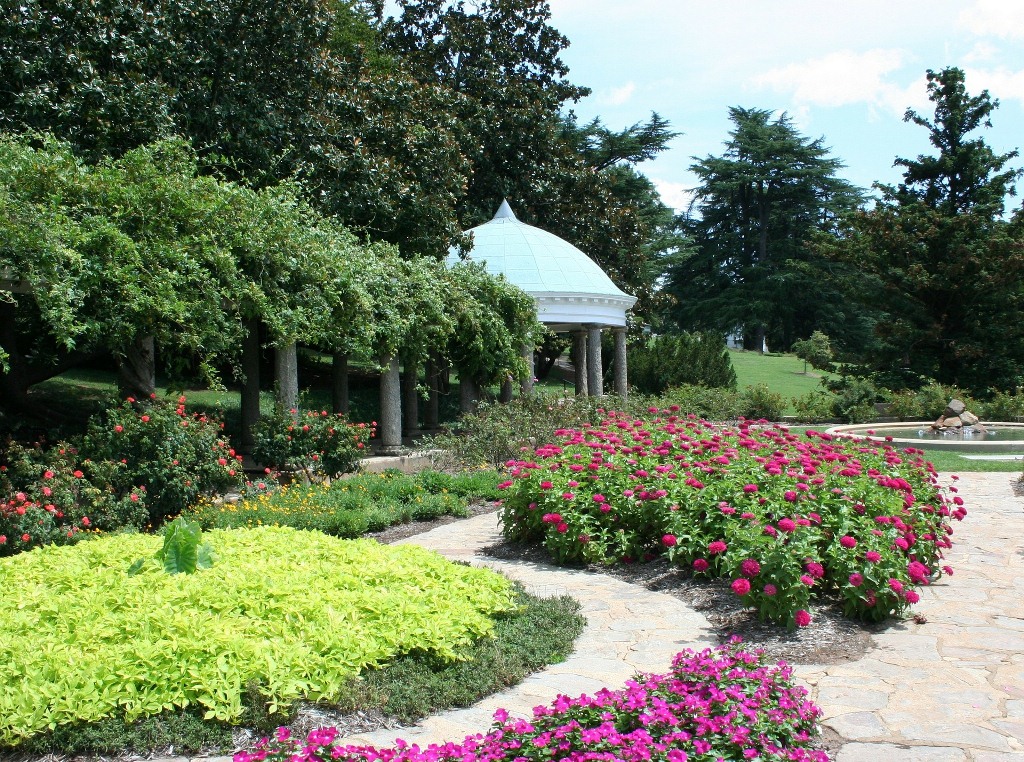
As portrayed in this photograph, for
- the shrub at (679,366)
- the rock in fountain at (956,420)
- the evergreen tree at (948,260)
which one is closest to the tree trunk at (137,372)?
the rock in fountain at (956,420)

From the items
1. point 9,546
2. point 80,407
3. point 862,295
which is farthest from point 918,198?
point 9,546

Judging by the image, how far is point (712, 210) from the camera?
2039 inches

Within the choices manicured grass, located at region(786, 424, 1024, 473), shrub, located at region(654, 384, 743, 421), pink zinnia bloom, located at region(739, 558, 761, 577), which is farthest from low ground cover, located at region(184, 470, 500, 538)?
shrub, located at region(654, 384, 743, 421)

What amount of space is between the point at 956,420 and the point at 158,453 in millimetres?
18675

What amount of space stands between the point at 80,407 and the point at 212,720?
1417 centimetres

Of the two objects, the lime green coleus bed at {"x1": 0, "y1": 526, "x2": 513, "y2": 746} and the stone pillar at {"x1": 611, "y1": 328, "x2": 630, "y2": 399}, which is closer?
the lime green coleus bed at {"x1": 0, "y1": 526, "x2": 513, "y2": 746}

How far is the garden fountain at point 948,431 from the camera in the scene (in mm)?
18344

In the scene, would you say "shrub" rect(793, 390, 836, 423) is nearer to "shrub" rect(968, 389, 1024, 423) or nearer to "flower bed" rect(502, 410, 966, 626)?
"shrub" rect(968, 389, 1024, 423)

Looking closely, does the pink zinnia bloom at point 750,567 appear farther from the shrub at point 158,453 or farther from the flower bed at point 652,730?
the shrub at point 158,453

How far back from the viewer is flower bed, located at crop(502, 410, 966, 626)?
18.0 feet

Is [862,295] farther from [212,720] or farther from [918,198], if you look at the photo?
[212,720]

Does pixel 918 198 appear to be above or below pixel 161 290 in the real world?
above

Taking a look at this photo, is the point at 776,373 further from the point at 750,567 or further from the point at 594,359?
the point at 750,567

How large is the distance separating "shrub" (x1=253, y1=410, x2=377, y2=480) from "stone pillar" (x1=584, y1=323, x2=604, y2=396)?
10.3m
